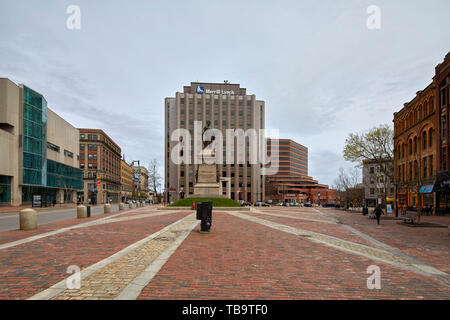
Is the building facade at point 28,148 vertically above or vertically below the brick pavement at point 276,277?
above

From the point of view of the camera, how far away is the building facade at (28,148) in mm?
44000

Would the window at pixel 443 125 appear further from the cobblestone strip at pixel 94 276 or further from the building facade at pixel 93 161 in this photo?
the building facade at pixel 93 161

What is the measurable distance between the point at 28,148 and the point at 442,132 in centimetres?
6206

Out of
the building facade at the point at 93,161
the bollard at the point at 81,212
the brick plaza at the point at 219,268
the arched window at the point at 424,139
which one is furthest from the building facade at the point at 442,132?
the building facade at the point at 93,161

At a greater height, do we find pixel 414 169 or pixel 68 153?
pixel 68 153

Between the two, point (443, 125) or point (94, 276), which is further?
point (443, 125)

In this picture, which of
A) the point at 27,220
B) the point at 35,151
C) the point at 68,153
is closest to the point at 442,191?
the point at 27,220

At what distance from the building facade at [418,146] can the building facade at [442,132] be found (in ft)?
2.71

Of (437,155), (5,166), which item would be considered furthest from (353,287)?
(5,166)

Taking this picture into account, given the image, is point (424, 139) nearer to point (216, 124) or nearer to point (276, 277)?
point (276, 277)

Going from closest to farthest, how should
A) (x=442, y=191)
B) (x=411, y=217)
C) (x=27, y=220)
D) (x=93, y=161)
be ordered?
1. (x=27, y=220)
2. (x=411, y=217)
3. (x=442, y=191)
4. (x=93, y=161)

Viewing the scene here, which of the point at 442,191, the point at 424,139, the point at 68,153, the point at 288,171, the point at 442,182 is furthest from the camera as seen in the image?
the point at 288,171

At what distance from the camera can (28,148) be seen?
161 ft

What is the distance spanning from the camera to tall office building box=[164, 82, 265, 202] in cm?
9044
